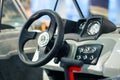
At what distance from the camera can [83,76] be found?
1.73 m

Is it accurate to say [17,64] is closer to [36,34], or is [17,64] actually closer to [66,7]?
[36,34]

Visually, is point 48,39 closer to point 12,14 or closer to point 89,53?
point 89,53

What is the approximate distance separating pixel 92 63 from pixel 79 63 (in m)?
0.07

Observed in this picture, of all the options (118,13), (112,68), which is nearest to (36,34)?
(112,68)

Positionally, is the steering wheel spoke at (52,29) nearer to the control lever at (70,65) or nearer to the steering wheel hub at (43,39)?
the steering wheel hub at (43,39)

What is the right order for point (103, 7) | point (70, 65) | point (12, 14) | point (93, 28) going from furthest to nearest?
point (103, 7) < point (12, 14) < point (93, 28) < point (70, 65)

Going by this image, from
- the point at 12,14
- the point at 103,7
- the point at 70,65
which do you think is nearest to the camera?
the point at 70,65

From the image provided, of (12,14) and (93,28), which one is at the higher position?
(93,28)

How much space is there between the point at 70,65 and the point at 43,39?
0.53 ft

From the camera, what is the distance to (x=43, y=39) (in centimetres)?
158

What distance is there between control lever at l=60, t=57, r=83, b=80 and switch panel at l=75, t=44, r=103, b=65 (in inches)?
2.3

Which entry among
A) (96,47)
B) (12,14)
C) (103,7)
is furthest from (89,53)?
(103,7)

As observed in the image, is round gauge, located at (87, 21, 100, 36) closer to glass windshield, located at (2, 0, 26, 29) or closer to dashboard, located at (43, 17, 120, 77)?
dashboard, located at (43, 17, 120, 77)

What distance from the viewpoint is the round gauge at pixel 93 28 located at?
1647 mm
